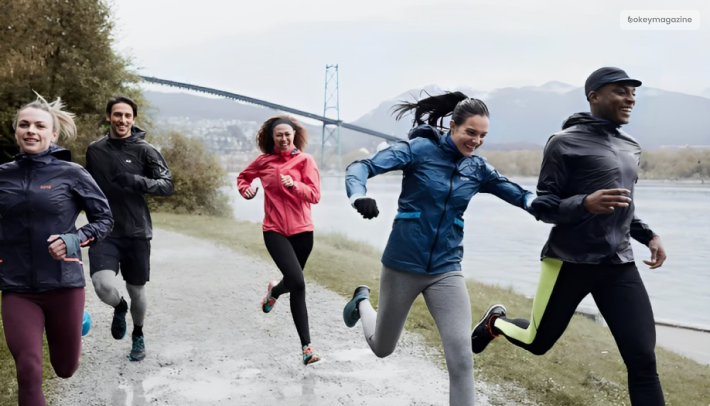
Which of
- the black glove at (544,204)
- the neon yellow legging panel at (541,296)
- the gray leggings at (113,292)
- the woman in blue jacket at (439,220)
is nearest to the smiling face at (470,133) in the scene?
the woman in blue jacket at (439,220)

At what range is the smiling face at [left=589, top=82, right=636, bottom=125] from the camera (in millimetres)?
3984

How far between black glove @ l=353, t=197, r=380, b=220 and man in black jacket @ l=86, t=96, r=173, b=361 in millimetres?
2473

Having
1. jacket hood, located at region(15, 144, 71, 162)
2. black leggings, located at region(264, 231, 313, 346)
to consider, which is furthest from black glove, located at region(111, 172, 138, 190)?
black leggings, located at region(264, 231, 313, 346)

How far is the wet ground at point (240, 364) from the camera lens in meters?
4.97

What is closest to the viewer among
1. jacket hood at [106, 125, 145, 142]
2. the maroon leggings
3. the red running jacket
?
the maroon leggings

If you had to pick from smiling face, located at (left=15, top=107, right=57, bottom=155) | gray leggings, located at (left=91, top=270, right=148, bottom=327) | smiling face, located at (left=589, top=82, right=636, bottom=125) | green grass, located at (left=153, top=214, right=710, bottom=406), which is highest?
smiling face, located at (left=589, top=82, right=636, bottom=125)

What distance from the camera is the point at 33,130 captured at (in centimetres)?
371

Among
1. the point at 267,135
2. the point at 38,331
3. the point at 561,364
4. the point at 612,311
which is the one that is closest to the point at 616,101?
the point at 612,311

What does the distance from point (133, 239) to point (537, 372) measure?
13.7ft

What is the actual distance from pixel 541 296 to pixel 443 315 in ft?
2.99

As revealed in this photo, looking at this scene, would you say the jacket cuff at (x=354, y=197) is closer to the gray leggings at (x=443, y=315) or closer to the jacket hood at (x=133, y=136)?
the gray leggings at (x=443, y=315)

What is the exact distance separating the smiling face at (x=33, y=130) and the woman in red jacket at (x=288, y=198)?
204 cm

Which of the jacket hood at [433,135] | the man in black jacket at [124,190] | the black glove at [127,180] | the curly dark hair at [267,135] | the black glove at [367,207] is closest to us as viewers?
the black glove at [367,207]

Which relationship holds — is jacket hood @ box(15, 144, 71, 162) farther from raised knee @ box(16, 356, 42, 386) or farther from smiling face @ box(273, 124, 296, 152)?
smiling face @ box(273, 124, 296, 152)
